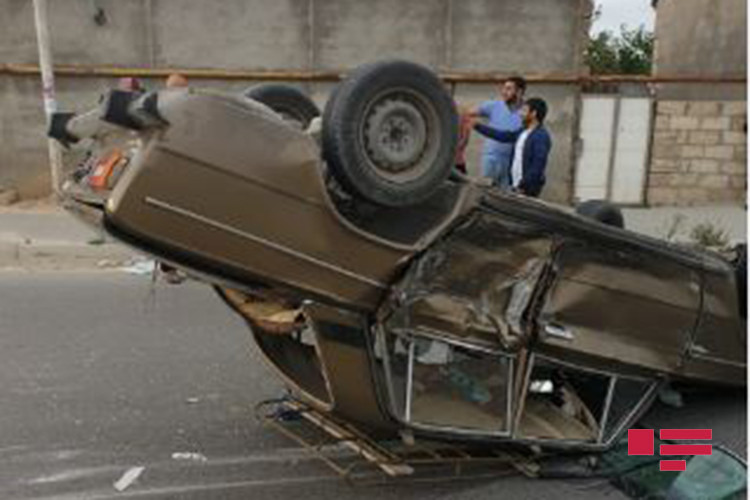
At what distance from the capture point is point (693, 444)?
420 centimetres

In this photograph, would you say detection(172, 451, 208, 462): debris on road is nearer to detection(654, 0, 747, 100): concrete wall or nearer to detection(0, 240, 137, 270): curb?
detection(0, 240, 137, 270): curb

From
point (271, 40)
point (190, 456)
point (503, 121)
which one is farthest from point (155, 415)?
point (271, 40)

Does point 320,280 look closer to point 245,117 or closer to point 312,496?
point 245,117

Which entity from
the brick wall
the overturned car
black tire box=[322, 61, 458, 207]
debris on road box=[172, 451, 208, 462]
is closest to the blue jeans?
the overturned car

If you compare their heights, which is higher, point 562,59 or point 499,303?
point 562,59

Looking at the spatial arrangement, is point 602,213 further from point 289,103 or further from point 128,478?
point 128,478

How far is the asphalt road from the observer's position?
12.8 feet

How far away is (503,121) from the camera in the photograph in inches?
299

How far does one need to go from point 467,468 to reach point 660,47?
68.2 feet

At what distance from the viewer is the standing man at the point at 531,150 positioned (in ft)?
22.5

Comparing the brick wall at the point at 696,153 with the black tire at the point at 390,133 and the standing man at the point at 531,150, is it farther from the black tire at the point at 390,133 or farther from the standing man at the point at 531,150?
the black tire at the point at 390,133

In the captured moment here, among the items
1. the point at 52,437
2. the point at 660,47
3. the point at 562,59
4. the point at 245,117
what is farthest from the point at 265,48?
the point at 660,47

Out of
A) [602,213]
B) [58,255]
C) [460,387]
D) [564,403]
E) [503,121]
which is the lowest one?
[58,255]
